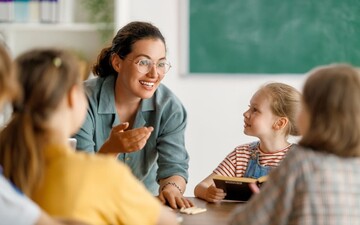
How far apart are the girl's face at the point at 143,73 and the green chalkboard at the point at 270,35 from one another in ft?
5.89

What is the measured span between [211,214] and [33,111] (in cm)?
93

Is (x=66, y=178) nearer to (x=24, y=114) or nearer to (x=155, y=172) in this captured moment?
(x=24, y=114)

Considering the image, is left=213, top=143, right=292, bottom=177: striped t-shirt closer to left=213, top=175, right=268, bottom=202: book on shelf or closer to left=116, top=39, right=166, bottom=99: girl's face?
left=213, top=175, right=268, bottom=202: book on shelf

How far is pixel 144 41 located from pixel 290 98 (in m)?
0.66

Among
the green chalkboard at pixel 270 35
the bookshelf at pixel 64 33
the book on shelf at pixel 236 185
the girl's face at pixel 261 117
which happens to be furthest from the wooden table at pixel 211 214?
the bookshelf at pixel 64 33

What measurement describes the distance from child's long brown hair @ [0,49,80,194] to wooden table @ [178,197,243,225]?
709 mm

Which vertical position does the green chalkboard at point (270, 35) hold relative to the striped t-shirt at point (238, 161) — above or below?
above

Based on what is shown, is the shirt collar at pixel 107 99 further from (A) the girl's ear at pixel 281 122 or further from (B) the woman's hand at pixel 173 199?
(A) the girl's ear at pixel 281 122

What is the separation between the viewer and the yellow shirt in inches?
63.1

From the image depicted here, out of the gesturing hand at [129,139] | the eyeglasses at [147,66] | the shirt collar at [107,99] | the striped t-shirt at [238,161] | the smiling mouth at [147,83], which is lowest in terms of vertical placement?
the striped t-shirt at [238,161]

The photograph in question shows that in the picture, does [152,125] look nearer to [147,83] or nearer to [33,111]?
[147,83]

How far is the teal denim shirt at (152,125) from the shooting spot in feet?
9.93

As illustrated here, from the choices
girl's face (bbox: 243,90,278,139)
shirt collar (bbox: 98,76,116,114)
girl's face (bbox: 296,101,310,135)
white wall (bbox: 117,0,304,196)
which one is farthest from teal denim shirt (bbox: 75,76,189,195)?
white wall (bbox: 117,0,304,196)

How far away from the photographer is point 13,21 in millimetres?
5043
